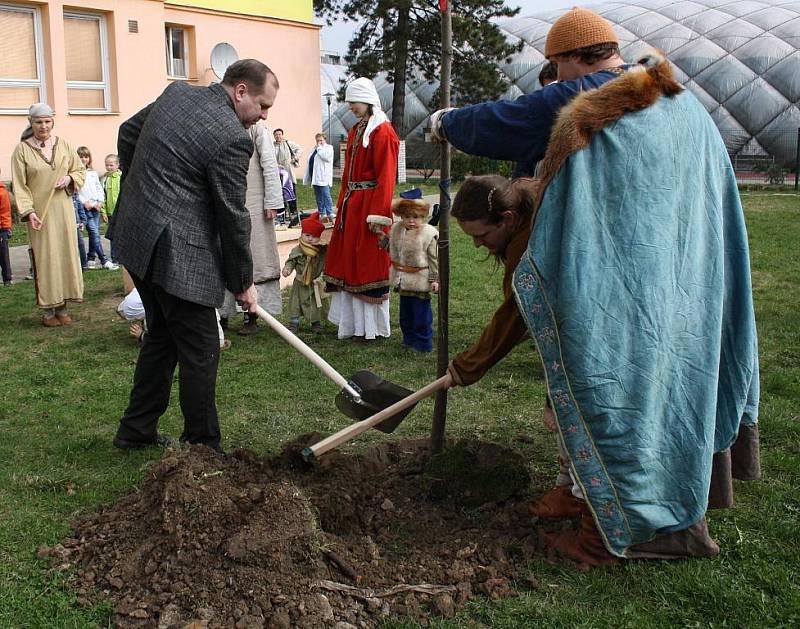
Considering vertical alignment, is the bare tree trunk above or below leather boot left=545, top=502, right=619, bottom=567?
above

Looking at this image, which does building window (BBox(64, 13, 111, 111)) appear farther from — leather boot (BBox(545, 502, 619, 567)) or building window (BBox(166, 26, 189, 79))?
leather boot (BBox(545, 502, 619, 567))

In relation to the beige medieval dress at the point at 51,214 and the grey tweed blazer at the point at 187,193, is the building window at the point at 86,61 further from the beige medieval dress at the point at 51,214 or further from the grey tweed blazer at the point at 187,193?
the grey tweed blazer at the point at 187,193

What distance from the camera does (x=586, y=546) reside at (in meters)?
3.66

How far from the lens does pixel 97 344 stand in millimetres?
7840

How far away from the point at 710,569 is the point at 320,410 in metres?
2.85

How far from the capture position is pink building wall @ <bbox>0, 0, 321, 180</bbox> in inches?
720

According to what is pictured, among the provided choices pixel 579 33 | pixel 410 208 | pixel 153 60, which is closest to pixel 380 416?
pixel 579 33

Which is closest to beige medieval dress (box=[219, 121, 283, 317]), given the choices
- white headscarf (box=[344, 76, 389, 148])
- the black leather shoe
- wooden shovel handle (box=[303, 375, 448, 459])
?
white headscarf (box=[344, 76, 389, 148])

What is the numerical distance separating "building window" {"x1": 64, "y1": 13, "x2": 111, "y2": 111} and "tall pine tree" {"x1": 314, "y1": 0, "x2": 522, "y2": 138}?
32.8ft

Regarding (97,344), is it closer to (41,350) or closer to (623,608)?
(41,350)

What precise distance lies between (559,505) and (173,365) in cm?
222

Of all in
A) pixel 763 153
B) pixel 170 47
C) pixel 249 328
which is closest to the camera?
Result: pixel 249 328

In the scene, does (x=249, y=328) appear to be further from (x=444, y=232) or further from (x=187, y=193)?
(x=444, y=232)

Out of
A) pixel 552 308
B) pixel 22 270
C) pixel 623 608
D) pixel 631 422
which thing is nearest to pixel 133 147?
pixel 552 308
